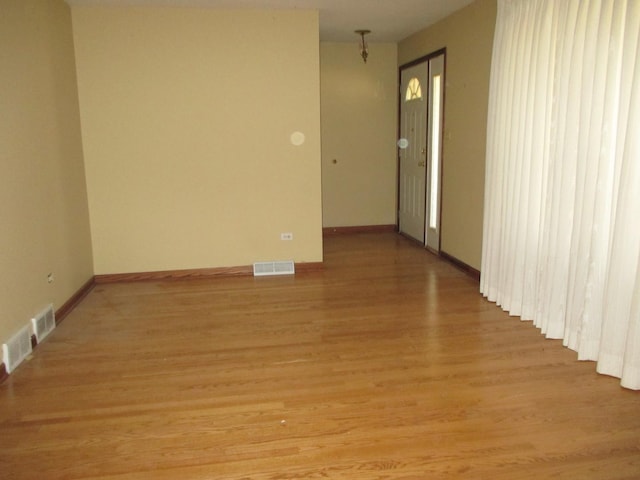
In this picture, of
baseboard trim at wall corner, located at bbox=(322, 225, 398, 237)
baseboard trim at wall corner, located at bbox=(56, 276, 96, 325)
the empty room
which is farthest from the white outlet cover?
baseboard trim at wall corner, located at bbox=(56, 276, 96, 325)

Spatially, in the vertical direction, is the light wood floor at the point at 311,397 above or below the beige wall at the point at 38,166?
below

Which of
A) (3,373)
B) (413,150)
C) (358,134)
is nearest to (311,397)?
(3,373)

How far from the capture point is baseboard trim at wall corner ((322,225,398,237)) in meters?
7.37

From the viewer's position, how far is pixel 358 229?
745 centimetres

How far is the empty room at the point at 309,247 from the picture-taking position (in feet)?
8.28

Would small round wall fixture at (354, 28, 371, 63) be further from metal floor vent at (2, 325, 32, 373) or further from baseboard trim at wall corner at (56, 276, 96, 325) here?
metal floor vent at (2, 325, 32, 373)

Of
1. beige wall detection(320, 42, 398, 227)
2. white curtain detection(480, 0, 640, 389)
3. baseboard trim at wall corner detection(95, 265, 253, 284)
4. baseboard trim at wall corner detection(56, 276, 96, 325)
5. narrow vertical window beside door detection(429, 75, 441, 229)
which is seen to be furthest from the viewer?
beige wall detection(320, 42, 398, 227)

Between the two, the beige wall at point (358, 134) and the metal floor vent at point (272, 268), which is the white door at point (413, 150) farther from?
the metal floor vent at point (272, 268)

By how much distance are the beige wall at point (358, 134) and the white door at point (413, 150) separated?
0.22 meters

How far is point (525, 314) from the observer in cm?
394

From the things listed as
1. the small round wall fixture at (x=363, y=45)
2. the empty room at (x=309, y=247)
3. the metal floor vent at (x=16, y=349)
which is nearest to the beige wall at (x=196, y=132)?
the empty room at (x=309, y=247)

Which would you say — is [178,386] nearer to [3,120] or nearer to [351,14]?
[3,120]

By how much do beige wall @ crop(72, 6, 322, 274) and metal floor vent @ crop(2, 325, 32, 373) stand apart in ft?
5.98

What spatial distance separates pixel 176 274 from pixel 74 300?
42.6 inches
